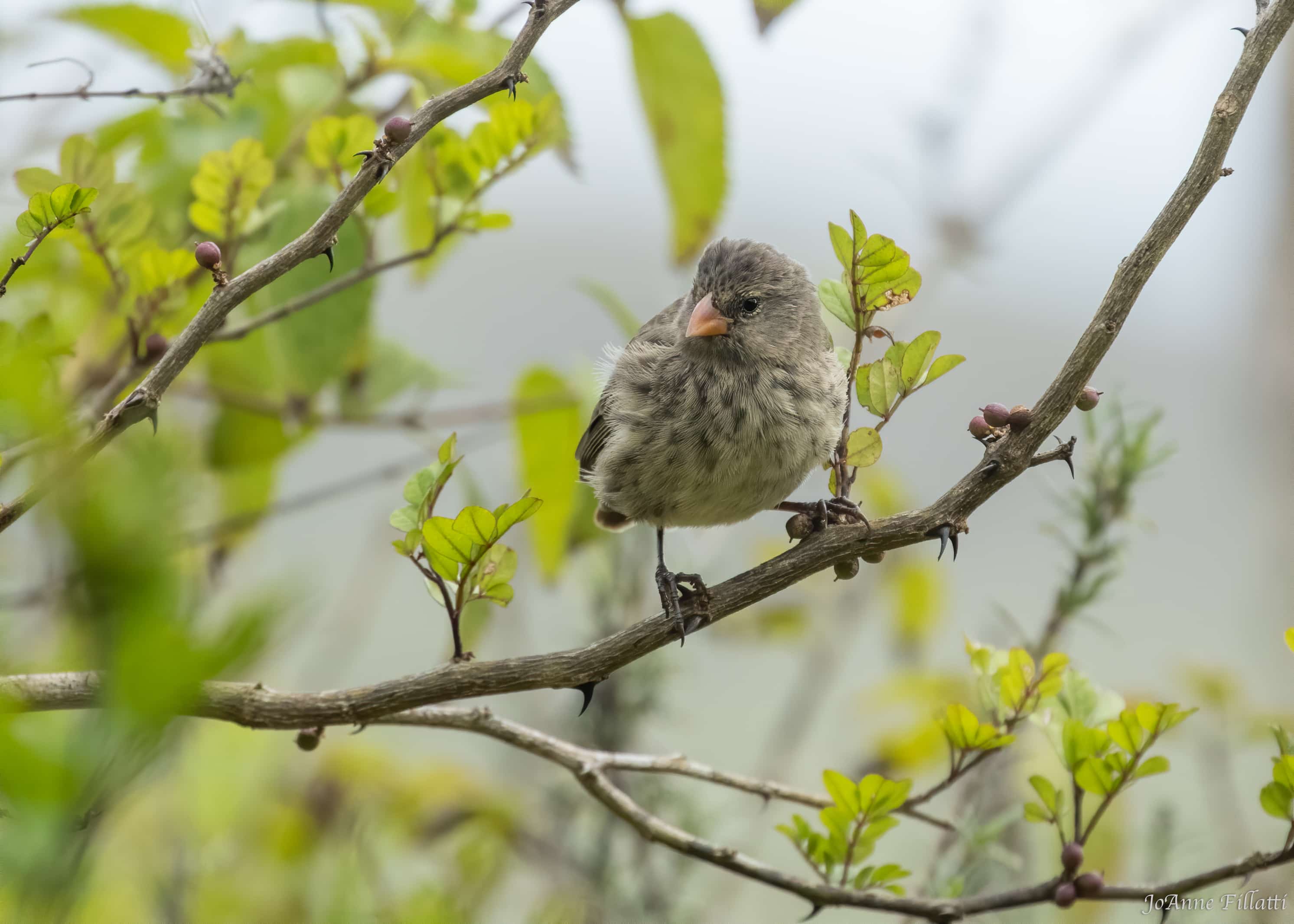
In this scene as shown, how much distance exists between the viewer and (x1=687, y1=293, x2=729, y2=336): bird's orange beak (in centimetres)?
242

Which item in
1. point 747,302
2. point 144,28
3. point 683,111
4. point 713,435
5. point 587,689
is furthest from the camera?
point 747,302

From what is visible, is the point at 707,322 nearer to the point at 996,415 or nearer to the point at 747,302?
the point at 747,302

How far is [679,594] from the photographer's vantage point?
2.06 meters

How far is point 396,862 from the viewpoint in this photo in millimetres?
2539

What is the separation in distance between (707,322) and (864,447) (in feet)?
3.39

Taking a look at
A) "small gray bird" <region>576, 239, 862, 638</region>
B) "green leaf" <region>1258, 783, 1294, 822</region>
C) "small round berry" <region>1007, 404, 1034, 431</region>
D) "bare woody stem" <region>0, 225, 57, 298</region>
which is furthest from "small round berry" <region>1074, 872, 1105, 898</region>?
"bare woody stem" <region>0, 225, 57, 298</region>

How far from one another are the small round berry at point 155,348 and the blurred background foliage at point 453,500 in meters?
0.02

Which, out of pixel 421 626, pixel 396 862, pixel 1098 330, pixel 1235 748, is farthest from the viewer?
pixel 421 626

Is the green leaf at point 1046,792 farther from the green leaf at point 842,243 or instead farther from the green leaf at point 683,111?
the green leaf at point 683,111

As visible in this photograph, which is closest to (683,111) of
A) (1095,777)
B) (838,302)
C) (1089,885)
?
(838,302)

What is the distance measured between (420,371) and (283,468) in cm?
37

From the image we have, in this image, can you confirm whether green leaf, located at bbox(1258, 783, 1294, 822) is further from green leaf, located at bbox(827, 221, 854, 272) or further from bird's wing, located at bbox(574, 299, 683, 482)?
bird's wing, located at bbox(574, 299, 683, 482)

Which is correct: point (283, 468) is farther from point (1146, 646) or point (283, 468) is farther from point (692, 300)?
point (1146, 646)

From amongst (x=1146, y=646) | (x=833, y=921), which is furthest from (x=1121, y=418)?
(x=1146, y=646)
